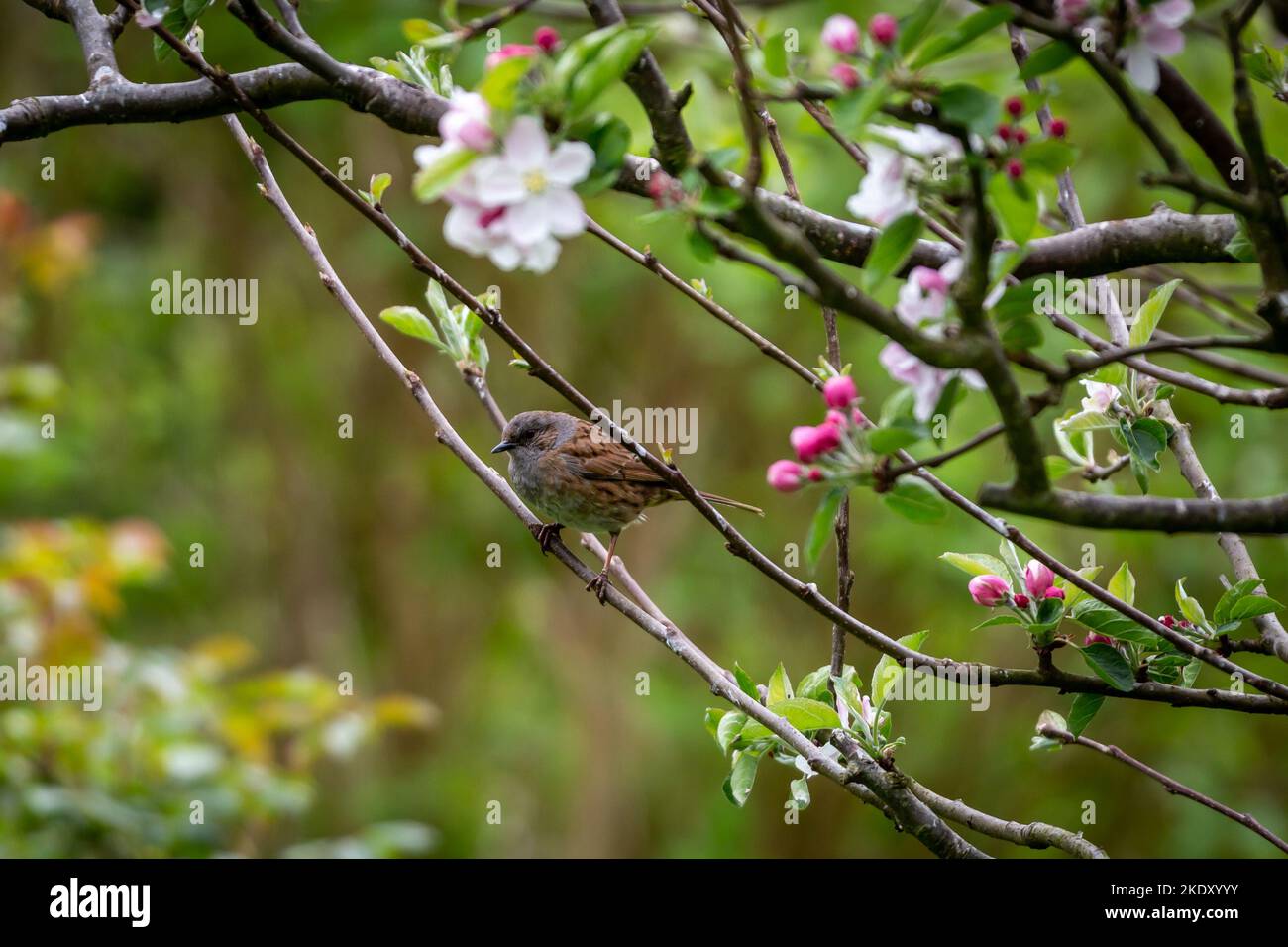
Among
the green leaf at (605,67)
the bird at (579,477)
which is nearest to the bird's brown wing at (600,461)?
the bird at (579,477)

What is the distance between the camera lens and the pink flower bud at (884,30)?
1.51 m

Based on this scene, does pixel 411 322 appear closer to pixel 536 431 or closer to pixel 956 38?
pixel 956 38

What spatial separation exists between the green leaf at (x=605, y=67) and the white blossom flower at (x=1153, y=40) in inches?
27.4

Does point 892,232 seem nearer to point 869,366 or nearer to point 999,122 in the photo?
point 999,122

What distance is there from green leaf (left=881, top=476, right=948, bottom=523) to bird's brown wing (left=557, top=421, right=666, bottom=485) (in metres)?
3.14

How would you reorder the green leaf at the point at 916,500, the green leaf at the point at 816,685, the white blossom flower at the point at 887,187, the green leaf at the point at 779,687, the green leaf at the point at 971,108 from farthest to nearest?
1. the green leaf at the point at 779,687
2. the green leaf at the point at 816,685
3. the green leaf at the point at 916,500
4. the white blossom flower at the point at 887,187
5. the green leaf at the point at 971,108

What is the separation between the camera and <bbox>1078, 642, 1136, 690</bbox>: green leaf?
2.28m

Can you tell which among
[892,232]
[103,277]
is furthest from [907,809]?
[103,277]

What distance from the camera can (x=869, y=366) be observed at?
8.09m

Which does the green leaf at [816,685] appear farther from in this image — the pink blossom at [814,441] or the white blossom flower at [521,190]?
the white blossom flower at [521,190]

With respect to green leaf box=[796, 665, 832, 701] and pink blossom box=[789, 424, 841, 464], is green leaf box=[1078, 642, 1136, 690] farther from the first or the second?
pink blossom box=[789, 424, 841, 464]

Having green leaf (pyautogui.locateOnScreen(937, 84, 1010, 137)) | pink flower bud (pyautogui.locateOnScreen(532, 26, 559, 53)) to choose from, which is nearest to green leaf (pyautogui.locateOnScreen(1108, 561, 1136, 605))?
green leaf (pyautogui.locateOnScreen(937, 84, 1010, 137))

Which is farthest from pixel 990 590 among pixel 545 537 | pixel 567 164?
pixel 545 537

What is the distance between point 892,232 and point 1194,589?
6.38 m
